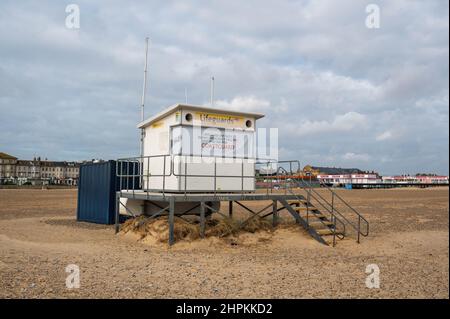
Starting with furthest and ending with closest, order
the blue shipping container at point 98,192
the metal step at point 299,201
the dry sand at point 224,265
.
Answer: the blue shipping container at point 98,192 → the metal step at point 299,201 → the dry sand at point 224,265

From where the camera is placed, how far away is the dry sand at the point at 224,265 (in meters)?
6.94

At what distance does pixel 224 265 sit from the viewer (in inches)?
368

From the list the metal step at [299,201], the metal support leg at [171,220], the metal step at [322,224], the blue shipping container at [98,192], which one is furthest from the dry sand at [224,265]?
the blue shipping container at [98,192]

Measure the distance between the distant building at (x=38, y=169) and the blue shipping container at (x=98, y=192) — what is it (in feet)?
346

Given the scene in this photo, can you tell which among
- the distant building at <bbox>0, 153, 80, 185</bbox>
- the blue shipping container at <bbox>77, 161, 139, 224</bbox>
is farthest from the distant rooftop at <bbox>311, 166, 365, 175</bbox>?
the blue shipping container at <bbox>77, 161, 139, 224</bbox>

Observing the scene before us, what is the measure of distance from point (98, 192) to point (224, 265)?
10.6 metres

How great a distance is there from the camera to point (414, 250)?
11.5 meters

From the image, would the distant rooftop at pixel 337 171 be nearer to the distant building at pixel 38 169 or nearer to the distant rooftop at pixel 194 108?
the distant building at pixel 38 169

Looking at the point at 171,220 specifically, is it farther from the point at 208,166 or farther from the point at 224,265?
the point at 224,265

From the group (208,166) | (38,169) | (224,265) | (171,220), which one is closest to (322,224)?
(208,166)

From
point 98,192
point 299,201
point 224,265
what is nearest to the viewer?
point 224,265

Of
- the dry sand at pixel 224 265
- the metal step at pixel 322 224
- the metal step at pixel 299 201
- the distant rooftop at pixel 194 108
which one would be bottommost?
the dry sand at pixel 224 265

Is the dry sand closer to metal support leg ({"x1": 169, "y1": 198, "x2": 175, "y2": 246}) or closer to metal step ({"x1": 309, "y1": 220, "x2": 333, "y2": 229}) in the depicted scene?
metal support leg ({"x1": 169, "y1": 198, "x2": 175, "y2": 246})

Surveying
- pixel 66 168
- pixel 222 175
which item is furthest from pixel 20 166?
pixel 222 175
